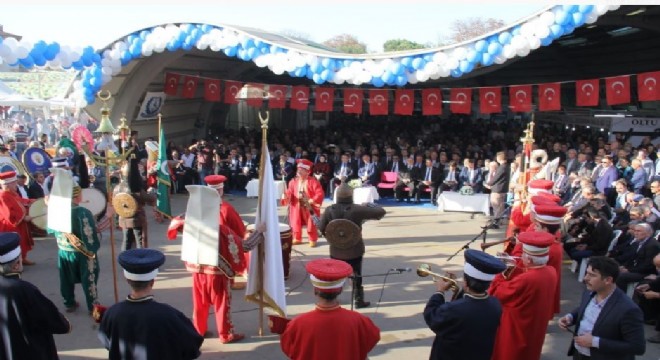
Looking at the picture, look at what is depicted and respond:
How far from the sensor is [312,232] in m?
10.3

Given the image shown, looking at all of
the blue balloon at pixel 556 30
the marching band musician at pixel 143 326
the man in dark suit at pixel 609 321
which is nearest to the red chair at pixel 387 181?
the blue balloon at pixel 556 30

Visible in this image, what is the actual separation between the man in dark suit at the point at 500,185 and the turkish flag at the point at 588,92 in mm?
3593

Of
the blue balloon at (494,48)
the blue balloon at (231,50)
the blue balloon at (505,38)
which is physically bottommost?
the blue balloon at (494,48)

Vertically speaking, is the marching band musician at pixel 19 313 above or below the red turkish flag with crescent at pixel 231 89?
below

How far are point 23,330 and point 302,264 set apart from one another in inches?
213

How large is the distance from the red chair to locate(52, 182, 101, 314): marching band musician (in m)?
9.65

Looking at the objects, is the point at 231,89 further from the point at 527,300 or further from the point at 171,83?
the point at 527,300

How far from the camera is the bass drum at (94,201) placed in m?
7.42

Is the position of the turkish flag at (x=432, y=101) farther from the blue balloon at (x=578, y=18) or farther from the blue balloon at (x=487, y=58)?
the blue balloon at (x=578, y=18)

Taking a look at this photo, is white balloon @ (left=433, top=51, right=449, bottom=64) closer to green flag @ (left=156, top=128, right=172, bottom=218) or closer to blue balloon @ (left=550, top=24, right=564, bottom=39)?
blue balloon @ (left=550, top=24, right=564, bottom=39)

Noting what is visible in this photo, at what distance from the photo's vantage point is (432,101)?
15.5 m

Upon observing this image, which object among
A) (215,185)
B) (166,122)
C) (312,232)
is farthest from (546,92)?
(166,122)

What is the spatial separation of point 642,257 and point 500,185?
4.96m

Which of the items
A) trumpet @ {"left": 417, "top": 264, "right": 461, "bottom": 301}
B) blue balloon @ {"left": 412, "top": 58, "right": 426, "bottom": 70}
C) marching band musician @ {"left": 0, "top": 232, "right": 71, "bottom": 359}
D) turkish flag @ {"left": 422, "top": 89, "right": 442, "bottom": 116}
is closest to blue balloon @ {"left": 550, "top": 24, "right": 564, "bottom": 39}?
blue balloon @ {"left": 412, "top": 58, "right": 426, "bottom": 70}
